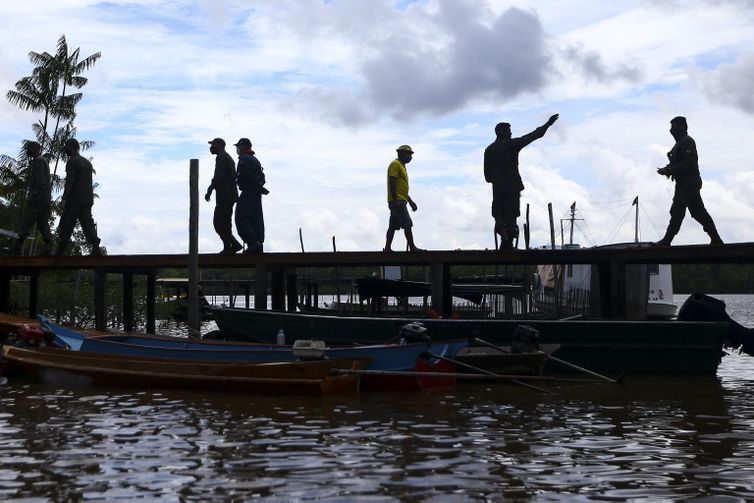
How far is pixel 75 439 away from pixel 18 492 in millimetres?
2307

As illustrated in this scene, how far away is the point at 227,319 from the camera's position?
1811 centimetres

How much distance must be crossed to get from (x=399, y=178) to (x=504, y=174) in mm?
1750

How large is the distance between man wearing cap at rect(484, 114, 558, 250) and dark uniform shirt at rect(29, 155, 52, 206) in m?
8.41

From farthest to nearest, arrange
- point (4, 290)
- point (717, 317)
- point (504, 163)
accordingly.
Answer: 1. point (4, 290)
2. point (717, 317)
3. point (504, 163)

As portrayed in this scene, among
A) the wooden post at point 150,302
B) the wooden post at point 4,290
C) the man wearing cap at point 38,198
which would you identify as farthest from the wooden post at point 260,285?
the wooden post at point 4,290

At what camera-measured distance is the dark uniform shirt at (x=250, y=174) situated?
16.8 metres

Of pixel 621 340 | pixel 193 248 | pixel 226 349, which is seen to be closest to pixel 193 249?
A: pixel 193 248

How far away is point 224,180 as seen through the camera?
17.4 m

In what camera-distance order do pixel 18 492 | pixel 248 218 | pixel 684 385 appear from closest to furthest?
pixel 18 492, pixel 684 385, pixel 248 218

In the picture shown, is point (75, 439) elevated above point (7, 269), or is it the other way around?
point (7, 269)

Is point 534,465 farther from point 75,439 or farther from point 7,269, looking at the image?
point 7,269

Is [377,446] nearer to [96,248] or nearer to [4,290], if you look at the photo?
[96,248]

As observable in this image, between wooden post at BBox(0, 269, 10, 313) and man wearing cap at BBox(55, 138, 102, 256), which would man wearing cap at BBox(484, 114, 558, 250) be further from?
wooden post at BBox(0, 269, 10, 313)

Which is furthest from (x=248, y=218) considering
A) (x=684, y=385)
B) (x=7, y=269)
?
(x=684, y=385)
